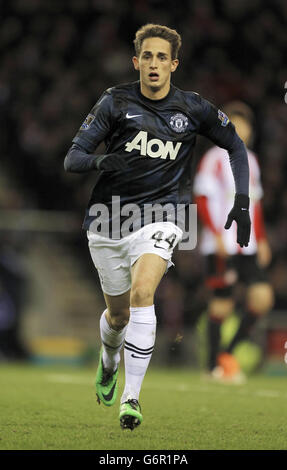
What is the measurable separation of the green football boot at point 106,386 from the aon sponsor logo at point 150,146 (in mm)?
1313

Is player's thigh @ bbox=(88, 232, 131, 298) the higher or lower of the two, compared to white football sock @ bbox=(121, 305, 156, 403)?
higher

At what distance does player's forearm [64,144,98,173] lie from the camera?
14.6 ft

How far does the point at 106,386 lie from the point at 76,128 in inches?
312

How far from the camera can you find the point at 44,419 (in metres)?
4.81

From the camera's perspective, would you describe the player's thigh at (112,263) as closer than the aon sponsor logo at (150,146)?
No

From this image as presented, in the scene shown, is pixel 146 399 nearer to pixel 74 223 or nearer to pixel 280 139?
pixel 74 223

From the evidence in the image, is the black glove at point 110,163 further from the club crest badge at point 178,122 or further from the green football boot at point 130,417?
the green football boot at point 130,417

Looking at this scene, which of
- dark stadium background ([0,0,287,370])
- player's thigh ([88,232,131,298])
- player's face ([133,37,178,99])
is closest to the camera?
player's face ([133,37,178,99])

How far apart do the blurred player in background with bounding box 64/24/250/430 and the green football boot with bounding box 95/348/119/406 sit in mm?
460

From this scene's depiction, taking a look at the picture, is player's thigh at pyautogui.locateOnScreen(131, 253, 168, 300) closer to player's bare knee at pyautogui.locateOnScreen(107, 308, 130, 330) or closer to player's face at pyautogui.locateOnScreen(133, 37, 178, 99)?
player's bare knee at pyautogui.locateOnScreen(107, 308, 130, 330)

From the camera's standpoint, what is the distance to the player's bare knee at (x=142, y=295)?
4508mm

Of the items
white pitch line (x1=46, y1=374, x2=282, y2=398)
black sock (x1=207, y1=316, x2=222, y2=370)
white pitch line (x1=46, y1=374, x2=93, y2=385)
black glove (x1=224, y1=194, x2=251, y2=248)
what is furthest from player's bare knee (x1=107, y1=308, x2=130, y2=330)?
black sock (x1=207, y1=316, x2=222, y2=370)

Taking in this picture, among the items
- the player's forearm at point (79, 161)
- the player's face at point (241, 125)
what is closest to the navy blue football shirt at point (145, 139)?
the player's forearm at point (79, 161)

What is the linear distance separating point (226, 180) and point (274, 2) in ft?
25.4
